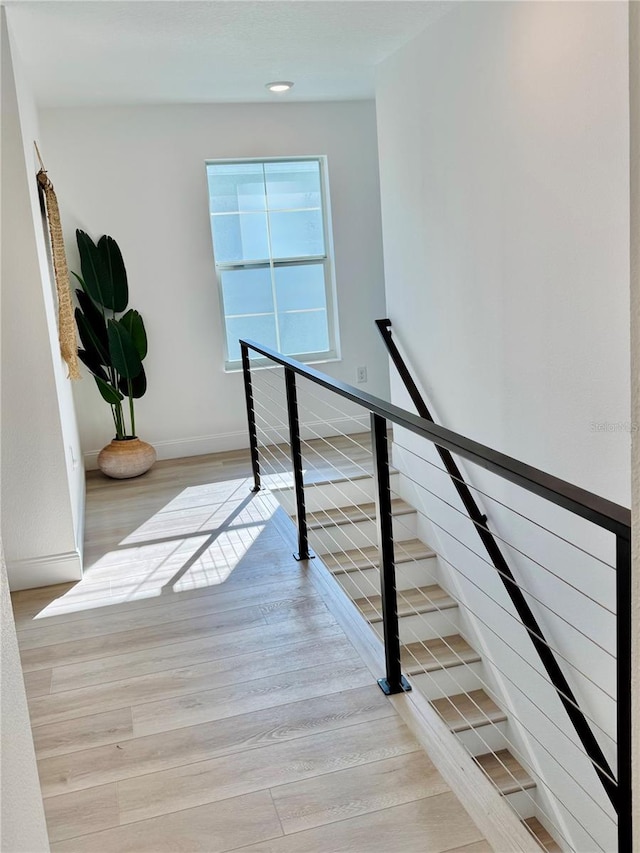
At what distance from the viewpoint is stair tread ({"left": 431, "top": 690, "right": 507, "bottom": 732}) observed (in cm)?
352

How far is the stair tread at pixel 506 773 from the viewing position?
334cm

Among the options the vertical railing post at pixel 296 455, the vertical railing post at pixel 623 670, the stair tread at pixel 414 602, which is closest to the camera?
the vertical railing post at pixel 623 670

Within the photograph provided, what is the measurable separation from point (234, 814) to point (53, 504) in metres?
1.84

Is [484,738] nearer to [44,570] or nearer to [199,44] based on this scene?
[44,570]

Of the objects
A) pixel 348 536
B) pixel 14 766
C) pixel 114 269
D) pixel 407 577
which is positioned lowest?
pixel 407 577

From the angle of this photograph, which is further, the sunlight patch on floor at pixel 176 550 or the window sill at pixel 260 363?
the window sill at pixel 260 363

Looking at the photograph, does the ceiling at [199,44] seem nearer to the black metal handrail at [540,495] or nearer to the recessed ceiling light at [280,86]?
the recessed ceiling light at [280,86]

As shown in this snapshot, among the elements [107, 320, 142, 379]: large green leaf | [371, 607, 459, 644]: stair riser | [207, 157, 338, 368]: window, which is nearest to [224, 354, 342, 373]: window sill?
[207, 157, 338, 368]: window

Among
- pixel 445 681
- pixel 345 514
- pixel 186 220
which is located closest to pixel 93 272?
pixel 186 220

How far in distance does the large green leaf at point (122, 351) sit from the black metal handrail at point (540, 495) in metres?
1.14

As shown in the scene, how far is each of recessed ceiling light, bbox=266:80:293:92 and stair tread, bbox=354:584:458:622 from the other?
3.10 meters

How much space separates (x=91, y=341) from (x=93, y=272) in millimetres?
451

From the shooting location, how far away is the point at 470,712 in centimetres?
368

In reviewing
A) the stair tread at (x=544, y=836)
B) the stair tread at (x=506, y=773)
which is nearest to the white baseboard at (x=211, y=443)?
the stair tread at (x=506, y=773)
